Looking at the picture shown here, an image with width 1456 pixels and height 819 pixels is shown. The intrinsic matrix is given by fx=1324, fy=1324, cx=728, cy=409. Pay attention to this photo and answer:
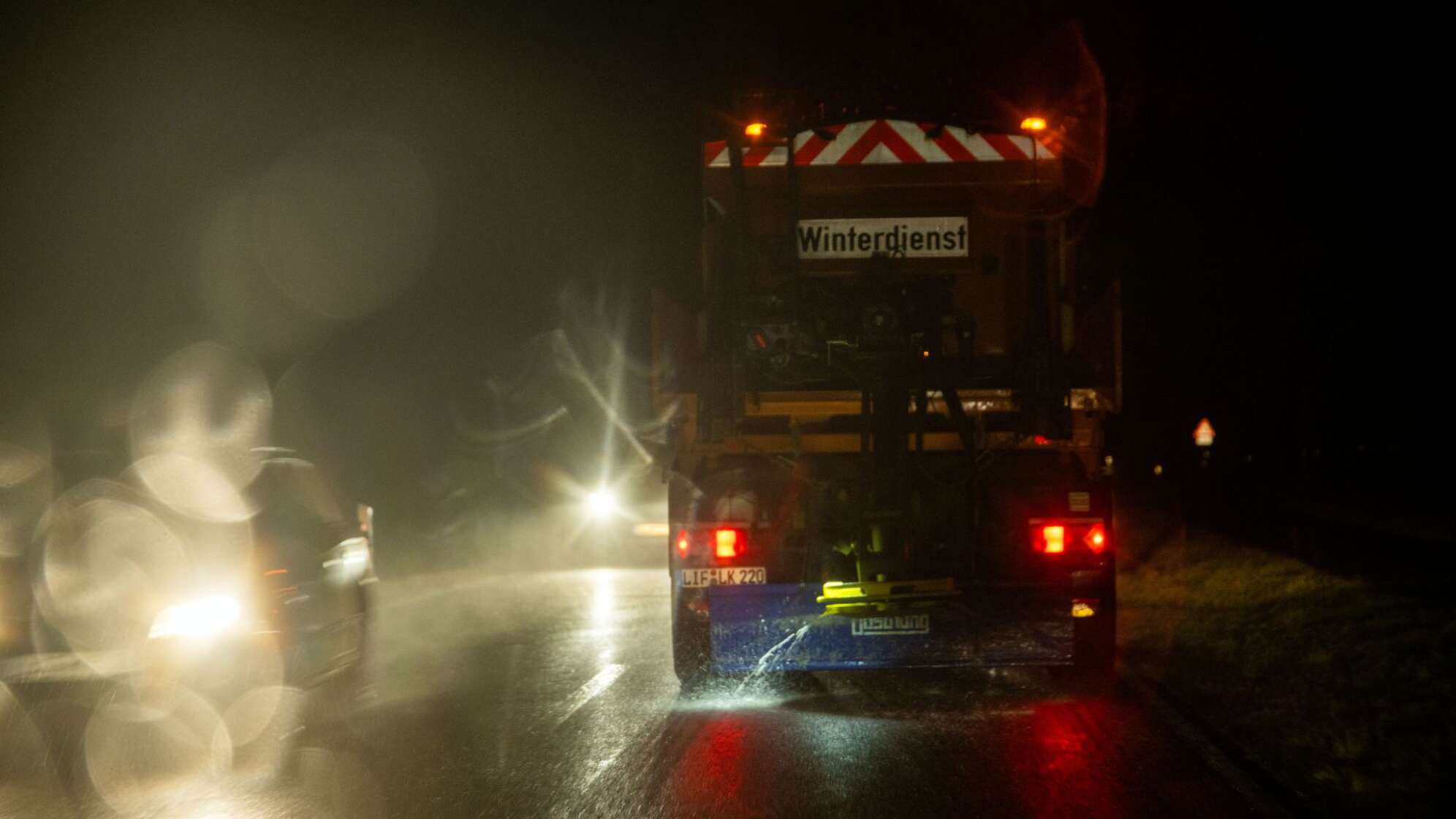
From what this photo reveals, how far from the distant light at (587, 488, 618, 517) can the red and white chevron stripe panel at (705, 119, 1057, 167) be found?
13295 millimetres

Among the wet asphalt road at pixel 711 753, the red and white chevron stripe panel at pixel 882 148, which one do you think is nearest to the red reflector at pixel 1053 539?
the wet asphalt road at pixel 711 753

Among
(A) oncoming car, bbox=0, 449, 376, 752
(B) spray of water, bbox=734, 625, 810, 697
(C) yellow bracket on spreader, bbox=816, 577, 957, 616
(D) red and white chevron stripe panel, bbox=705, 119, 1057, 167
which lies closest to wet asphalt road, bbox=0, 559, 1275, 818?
(B) spray of water, bbox=734, 625, 810, 697

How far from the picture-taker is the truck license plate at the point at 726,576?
8.54 m

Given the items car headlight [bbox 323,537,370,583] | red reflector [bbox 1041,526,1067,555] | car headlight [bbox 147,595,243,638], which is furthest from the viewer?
car headlight [bbox 323,537,370,583]

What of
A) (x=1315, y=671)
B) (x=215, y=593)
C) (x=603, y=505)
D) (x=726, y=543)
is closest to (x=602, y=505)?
(x=603, y=505)

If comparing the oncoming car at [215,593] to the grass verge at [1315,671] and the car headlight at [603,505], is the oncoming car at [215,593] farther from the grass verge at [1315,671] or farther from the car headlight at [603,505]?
the car headlight at [603,505]

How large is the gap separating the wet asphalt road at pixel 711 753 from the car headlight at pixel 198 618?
88 centimetres

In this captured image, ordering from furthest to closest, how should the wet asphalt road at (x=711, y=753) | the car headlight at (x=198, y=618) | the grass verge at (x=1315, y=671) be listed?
1. the car headlight at (x=198, y=618)
2. the grass verge at (x=1315, y=671)
3. the wet asphalt road at (x=711, y=753)

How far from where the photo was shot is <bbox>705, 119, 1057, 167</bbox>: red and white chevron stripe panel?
912 cm

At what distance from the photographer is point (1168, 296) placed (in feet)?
93.9

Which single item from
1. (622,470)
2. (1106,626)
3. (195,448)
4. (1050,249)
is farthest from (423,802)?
(622,470)

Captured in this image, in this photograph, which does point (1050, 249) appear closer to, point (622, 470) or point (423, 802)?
point (423, 802)

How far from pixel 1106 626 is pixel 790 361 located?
2678 millimetres

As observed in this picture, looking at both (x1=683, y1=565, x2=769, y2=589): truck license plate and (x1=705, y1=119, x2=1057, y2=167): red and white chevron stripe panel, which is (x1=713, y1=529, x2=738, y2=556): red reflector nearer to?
(x1=683, y1=565, x2=769, y2=589): truck license plate
